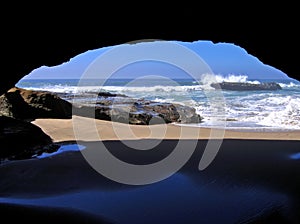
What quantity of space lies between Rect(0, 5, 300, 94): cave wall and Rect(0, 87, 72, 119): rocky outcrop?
A: 451 centimetres

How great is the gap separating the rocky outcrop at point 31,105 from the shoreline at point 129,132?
514 mm

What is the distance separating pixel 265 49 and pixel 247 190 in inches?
95.7

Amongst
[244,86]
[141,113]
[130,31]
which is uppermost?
[130,31]

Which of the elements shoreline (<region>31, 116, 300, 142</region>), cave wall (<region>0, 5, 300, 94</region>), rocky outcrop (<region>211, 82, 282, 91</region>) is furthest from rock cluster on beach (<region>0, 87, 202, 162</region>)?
rocky outcrop (<region>211, 82, 282, 91</region>)

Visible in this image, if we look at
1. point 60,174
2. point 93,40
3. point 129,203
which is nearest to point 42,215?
point 129,203

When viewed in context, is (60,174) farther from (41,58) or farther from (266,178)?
(266,178)

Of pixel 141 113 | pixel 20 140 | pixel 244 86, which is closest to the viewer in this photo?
pixel 20 140

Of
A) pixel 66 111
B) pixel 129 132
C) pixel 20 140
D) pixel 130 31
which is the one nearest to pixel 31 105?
pixel 66 111

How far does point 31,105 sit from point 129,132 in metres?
3.58

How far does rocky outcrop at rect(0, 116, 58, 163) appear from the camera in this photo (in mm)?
6337

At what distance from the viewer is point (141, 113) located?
10.6 meters

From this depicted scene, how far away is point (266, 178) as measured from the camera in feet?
16.6

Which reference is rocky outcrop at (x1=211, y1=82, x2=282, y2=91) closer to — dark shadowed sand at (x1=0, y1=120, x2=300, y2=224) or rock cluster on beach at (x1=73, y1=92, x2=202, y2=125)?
rock cluster on beach at (x1=73, y1=92, x2=202, y2=125)

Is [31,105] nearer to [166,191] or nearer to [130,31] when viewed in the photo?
[130,31]
